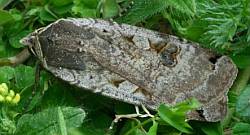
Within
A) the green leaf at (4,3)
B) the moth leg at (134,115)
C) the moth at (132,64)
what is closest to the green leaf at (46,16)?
the green leaf at (4,3)

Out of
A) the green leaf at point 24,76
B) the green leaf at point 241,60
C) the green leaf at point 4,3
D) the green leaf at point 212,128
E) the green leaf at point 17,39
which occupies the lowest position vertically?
the green leaf at point 212,128

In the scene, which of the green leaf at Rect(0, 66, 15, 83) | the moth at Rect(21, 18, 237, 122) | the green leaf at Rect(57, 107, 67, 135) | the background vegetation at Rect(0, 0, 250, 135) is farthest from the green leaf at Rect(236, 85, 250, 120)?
the green leaf at Rect(0, 66, 15, 83)

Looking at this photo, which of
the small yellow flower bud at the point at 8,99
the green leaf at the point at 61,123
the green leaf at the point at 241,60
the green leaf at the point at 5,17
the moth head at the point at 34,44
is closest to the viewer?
the green leaf at the point at 61,123

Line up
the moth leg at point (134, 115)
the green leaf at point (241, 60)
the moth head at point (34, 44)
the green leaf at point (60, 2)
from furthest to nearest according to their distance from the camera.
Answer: the green leaf at point (60, 2) < the green leaf at point (241, 60) < the moth head at point (34, 44) < the moth leg at point (134, 115)

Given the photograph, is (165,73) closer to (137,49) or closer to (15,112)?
(137,49)

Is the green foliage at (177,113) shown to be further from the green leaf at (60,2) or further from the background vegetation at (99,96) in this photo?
the green leaf at (60,2)

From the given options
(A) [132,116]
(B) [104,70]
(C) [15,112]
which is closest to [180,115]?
(A) [132,116]

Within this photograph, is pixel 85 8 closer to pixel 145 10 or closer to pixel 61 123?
pixel 145 10

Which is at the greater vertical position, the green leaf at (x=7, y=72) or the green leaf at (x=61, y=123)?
the green leaf at (x=61, y=123)
